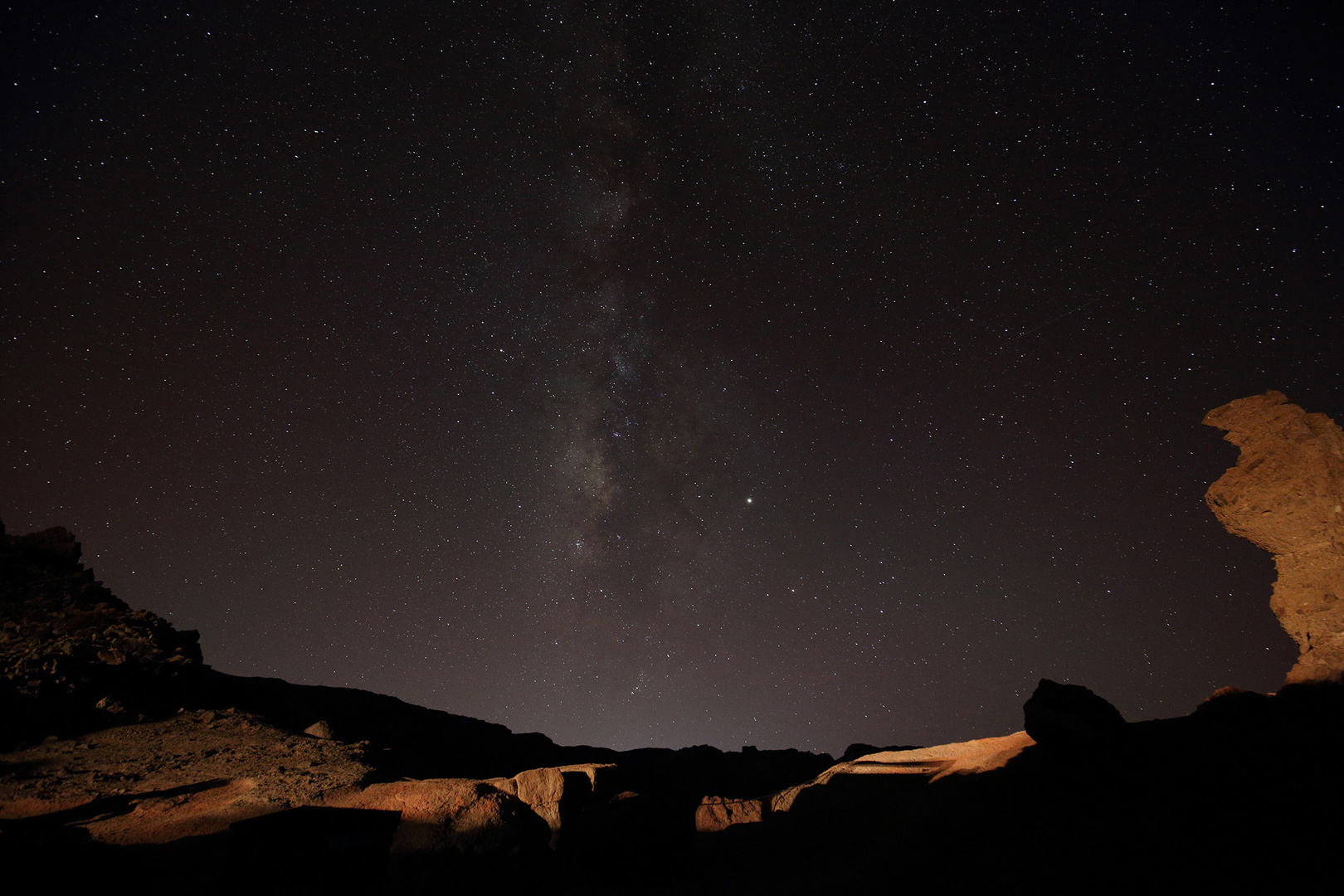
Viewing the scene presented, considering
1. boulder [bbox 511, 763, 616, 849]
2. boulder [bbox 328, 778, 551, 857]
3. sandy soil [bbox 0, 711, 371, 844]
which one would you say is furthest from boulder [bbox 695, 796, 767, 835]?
sandy soil [bbox 0, 711, 371, 844]

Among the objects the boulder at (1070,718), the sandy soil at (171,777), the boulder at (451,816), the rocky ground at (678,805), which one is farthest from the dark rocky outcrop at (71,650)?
the boulder at (1070,718)

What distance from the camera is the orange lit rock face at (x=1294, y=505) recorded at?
35.2 ft

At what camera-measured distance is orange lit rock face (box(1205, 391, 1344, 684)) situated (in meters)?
10.7

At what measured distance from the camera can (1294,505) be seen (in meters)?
11.4

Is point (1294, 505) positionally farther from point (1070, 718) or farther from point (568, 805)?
point (568, 805)

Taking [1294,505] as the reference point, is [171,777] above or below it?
below

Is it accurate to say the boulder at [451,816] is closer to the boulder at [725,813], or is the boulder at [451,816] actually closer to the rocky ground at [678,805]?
the rocky ground at [678,805]

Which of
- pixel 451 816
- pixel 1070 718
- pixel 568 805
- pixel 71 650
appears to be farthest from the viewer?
pixel 568 805

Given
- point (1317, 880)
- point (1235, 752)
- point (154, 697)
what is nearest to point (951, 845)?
point (1317, 880)

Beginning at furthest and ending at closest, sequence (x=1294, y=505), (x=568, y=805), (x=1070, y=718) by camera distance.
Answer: (x=568, y=805) → (x=1294, y=505) → (x=1070, y=718)

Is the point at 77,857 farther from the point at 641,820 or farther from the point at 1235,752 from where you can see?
the point at 1235,752

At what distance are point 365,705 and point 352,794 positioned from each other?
44.8ft

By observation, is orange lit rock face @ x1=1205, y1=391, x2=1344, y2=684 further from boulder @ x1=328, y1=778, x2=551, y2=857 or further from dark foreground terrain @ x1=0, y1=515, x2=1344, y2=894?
boulder @ x1=328, y1=778, x2=551, y2=857

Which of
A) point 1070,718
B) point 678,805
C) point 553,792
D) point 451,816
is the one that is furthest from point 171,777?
point 1070,718
